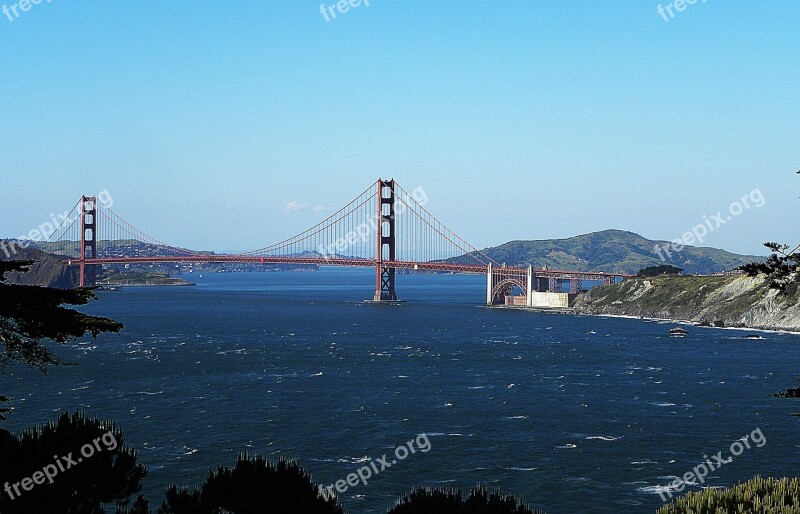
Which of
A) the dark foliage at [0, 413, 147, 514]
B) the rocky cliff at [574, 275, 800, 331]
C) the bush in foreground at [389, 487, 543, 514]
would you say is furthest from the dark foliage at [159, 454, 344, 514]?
the rocky cliff at [574, 275, 800, 331]

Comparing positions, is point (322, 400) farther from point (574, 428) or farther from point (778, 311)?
point (778, 311)

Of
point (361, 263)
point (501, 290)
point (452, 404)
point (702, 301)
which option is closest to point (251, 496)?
point (452, 404)

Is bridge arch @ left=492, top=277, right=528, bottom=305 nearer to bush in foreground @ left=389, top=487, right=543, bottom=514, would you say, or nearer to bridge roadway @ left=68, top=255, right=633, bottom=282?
bridge roadway @ left=68, top=255, right=633, bottom=282

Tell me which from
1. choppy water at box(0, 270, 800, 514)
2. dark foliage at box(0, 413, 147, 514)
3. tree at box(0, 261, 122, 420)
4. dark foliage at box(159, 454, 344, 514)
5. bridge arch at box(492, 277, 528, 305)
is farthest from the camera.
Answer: bridge arch at box(492, 277, 528, 305)

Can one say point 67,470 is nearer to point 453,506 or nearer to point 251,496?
point 251,496

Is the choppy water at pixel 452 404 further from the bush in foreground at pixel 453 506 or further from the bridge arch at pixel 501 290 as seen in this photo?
the bridge arch at pixel 501 290

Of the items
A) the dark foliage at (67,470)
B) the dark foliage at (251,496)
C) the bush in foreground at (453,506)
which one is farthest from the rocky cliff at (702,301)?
the dark foliage at (67,470)
